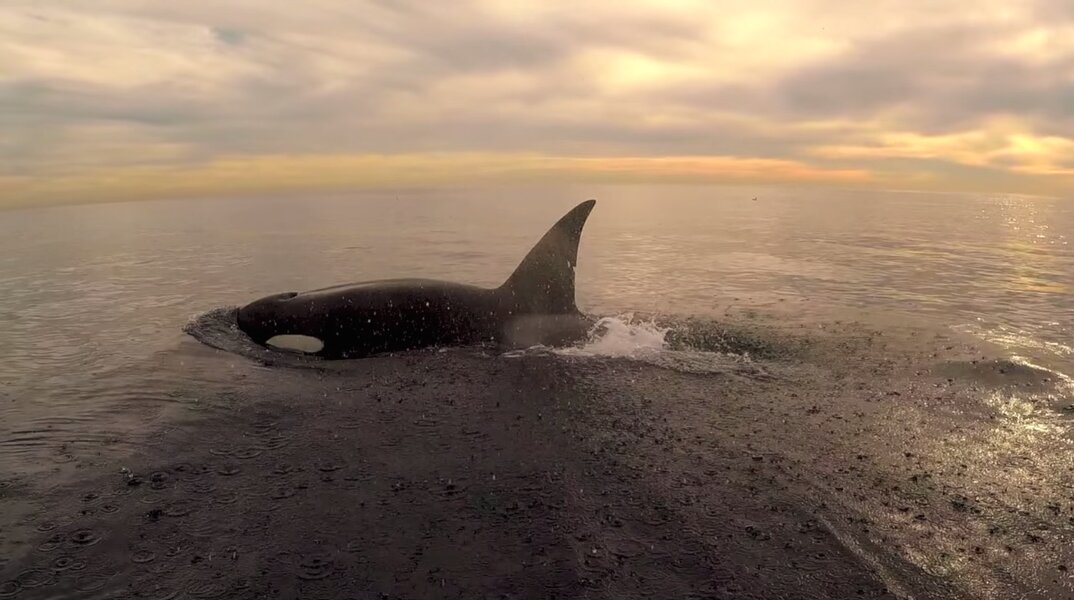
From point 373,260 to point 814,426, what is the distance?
26294 mm

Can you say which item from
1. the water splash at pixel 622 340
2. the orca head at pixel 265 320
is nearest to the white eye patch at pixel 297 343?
the orca head at pixel 265 320

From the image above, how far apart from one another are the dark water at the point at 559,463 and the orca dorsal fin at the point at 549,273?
150 cm

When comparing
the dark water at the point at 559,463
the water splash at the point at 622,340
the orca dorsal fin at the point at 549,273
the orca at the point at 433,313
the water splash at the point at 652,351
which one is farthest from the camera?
the orca dorsal fin at the point at 549,273

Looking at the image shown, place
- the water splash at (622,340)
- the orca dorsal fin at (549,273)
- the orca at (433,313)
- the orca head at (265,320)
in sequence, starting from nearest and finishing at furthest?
1. the water splash at (622,340)
2. the orca at (433,313)
3. the orca head at (265,320)
4. the orca dorsal fin at (549,273)

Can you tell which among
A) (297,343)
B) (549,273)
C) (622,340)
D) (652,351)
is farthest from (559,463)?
(297,343)

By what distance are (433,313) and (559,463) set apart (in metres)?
6.29

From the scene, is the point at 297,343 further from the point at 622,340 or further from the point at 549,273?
the point at 622,340

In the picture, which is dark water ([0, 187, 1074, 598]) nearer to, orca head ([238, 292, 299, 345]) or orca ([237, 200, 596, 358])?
orca head ([238, 292, 299, 345])

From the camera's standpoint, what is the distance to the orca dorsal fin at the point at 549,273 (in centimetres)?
1302

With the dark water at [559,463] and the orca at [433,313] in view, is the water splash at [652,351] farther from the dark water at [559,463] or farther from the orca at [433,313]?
the orca at [433,313]

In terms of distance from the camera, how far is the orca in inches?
486

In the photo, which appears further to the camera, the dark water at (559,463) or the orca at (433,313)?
the orca at (433,313)

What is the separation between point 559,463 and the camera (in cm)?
708

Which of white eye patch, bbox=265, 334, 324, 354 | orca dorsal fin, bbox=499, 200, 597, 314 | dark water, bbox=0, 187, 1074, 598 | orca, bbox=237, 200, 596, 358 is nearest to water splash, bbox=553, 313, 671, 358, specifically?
dark water, bbox=0, 187, 1074, 598
